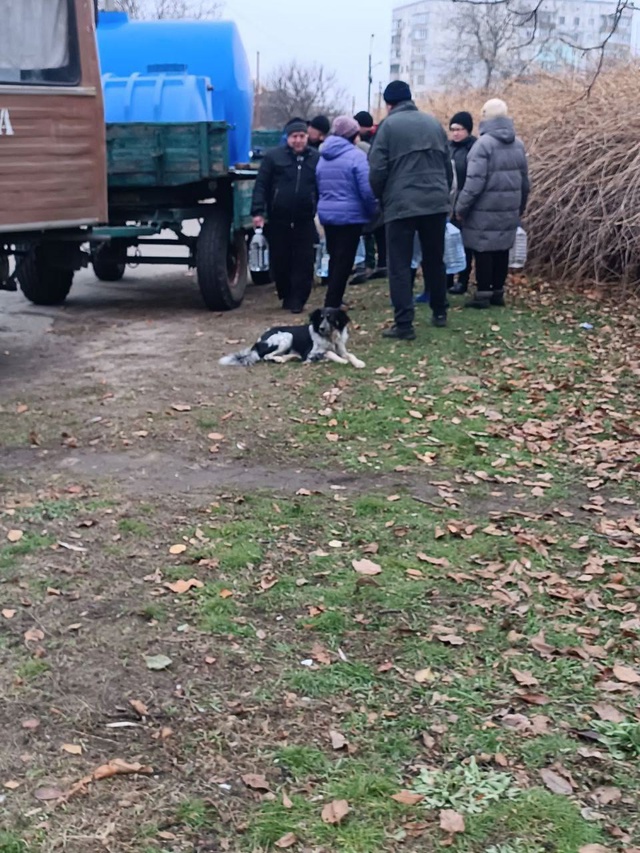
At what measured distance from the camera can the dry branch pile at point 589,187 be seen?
35.1 feet

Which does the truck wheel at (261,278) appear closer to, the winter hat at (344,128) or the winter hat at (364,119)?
the winter hat at (364,119)

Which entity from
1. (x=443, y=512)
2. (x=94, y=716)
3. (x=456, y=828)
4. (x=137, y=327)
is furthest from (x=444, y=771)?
(x=137, y=327)

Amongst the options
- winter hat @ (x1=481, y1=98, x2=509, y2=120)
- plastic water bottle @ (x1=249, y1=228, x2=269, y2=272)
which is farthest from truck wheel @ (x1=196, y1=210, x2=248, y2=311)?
winter hat @ (x1=481, y1=98, x2=509, y2=120)

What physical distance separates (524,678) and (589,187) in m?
8.71

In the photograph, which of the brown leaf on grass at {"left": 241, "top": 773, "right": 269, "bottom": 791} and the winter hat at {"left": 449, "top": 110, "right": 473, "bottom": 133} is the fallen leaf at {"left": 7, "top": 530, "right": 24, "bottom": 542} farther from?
the winter hat at {"left": 449, "top": 110, "right": 473, "bottom": 133}

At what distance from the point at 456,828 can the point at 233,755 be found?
71 cm

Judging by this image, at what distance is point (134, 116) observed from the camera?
33.0 ft

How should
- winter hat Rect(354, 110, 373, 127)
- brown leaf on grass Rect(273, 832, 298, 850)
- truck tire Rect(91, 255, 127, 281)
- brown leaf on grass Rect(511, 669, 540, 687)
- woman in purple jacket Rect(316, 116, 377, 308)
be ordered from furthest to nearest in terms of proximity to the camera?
1. truck tire Rect(91, 255, 127, 281)
2. winter hat Rect(354, 110, 373, 127)
3. woman in purple jacket Rect(316, 116, 377, 308)
4. brown leaf on grass Rect(511, 669, 540, 687)
5. brown leaf on grass Rect(273, 832, 298, 850)

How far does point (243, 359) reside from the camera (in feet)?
25.7

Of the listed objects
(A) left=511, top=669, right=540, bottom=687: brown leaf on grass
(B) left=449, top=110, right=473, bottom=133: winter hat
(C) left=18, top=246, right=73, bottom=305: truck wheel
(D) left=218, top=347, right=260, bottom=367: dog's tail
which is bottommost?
(A) left=511, top=669, right=540, bottom=687: brown leaf on grass

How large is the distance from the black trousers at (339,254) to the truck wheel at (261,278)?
3.42 metres

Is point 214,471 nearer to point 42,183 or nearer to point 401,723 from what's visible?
point 401,723

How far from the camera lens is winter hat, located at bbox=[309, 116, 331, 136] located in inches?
392

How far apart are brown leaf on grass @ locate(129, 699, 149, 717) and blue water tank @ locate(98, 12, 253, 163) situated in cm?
793
